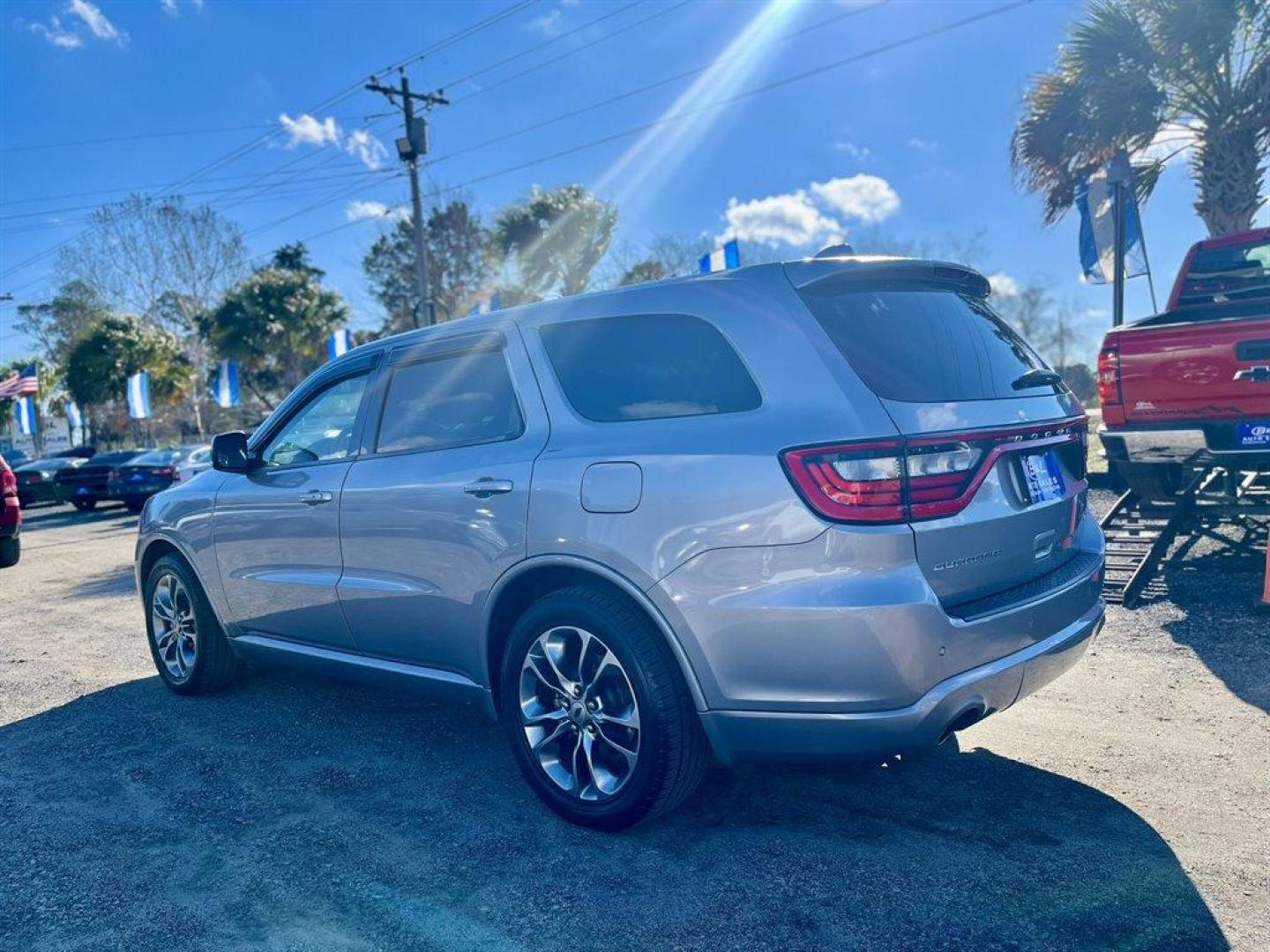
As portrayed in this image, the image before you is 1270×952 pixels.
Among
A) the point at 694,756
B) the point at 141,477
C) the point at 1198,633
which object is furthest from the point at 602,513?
the point at 141,477

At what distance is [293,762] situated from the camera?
392 cm

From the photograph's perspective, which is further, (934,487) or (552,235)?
(552,235)

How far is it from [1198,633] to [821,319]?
3.57 meters

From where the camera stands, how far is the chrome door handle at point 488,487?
3.27m

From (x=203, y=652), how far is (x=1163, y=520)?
6280mm

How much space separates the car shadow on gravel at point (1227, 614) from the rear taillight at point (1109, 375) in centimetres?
129

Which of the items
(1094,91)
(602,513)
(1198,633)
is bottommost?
(1198,633)

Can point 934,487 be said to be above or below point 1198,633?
above

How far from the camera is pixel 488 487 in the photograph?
332 centimetres

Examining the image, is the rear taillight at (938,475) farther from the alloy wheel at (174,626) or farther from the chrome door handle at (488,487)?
the alloy wheel at (174,626)

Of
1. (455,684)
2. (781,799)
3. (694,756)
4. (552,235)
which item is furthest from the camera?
(552,235)

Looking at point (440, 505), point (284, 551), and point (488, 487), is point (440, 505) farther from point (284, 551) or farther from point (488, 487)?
point (284, 551)

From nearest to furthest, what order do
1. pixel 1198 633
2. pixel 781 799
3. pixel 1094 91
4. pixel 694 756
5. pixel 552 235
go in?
pixel 694 756
pixel 781 799
pixel 1198 633
pixel 1094 91
pixel 552 235

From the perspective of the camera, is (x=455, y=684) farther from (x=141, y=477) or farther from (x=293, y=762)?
(x=141, y=477)
